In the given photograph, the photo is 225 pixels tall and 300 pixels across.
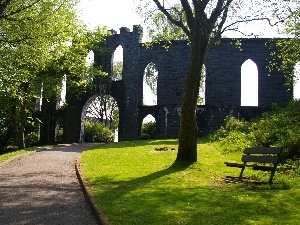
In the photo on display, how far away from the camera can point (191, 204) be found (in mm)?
7520

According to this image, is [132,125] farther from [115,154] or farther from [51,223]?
[51,223]

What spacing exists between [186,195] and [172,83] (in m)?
23.4

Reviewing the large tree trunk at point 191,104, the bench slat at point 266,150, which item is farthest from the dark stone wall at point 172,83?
the bench slat at point 266,150

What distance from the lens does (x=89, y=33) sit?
2891 centimetres

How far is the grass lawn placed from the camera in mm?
6559

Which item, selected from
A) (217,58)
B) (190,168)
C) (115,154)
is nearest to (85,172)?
(190,168)

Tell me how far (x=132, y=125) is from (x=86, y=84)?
4.84 meters

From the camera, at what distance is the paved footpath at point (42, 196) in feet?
22.5

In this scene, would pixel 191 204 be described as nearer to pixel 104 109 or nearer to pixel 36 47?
pixel 36 47

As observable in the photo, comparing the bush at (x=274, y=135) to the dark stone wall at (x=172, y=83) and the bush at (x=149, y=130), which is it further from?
the bush at (x=149, y=130)

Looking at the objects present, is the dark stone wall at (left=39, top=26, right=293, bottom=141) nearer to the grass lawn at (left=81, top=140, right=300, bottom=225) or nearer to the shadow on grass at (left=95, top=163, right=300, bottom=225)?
the grass lawn at (left=81, top=140, right=300, bottom=225)

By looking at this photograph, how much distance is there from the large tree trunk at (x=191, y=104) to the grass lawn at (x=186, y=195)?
0.52 metres

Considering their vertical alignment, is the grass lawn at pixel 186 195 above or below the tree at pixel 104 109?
below

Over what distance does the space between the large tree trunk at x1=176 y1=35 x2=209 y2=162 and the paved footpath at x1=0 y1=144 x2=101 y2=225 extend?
147 inches
